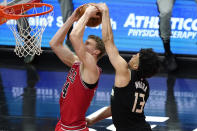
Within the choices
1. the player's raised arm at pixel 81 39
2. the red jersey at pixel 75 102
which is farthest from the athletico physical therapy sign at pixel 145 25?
the player's raised arm at pixel 81 39

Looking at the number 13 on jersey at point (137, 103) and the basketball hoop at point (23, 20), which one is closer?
the number 13 on jersey at point (137, 103)

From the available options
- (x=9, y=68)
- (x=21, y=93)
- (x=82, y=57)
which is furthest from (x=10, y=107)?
(x=82, y=57)

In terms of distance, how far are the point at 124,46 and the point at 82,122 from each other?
17.8 feet

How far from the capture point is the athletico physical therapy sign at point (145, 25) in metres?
9.34

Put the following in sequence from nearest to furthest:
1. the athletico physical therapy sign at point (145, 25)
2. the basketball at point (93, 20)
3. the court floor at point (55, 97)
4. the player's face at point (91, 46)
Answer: the basketball at point (93, 20) < the player's face at point (91, 46) < the court floor at point (55, 97) < the athletico physical therapy sign at point (145, 25)

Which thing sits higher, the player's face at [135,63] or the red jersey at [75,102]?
the player's face at [135,63]

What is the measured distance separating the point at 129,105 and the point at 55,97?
365cm

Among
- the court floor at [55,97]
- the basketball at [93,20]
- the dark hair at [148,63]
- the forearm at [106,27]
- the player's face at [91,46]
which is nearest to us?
the forearm at [106,27]

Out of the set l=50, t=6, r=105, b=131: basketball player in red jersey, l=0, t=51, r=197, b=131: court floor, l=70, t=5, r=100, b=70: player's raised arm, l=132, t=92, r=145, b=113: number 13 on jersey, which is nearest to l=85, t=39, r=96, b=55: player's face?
l=50, t=6, r=105, b=131: basketball player in red jersey

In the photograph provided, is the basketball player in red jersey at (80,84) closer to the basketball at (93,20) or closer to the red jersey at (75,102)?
the red jersey at (75,102)

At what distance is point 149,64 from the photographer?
407cm

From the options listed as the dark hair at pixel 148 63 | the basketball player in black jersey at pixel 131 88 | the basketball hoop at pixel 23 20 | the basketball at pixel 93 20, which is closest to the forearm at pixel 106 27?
the basketball player in black jersey at pixel 131 88

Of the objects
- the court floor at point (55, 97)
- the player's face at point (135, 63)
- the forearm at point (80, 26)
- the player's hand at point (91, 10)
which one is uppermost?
the player's hand at point (91, 10)

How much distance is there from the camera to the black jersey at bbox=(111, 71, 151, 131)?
409cm
